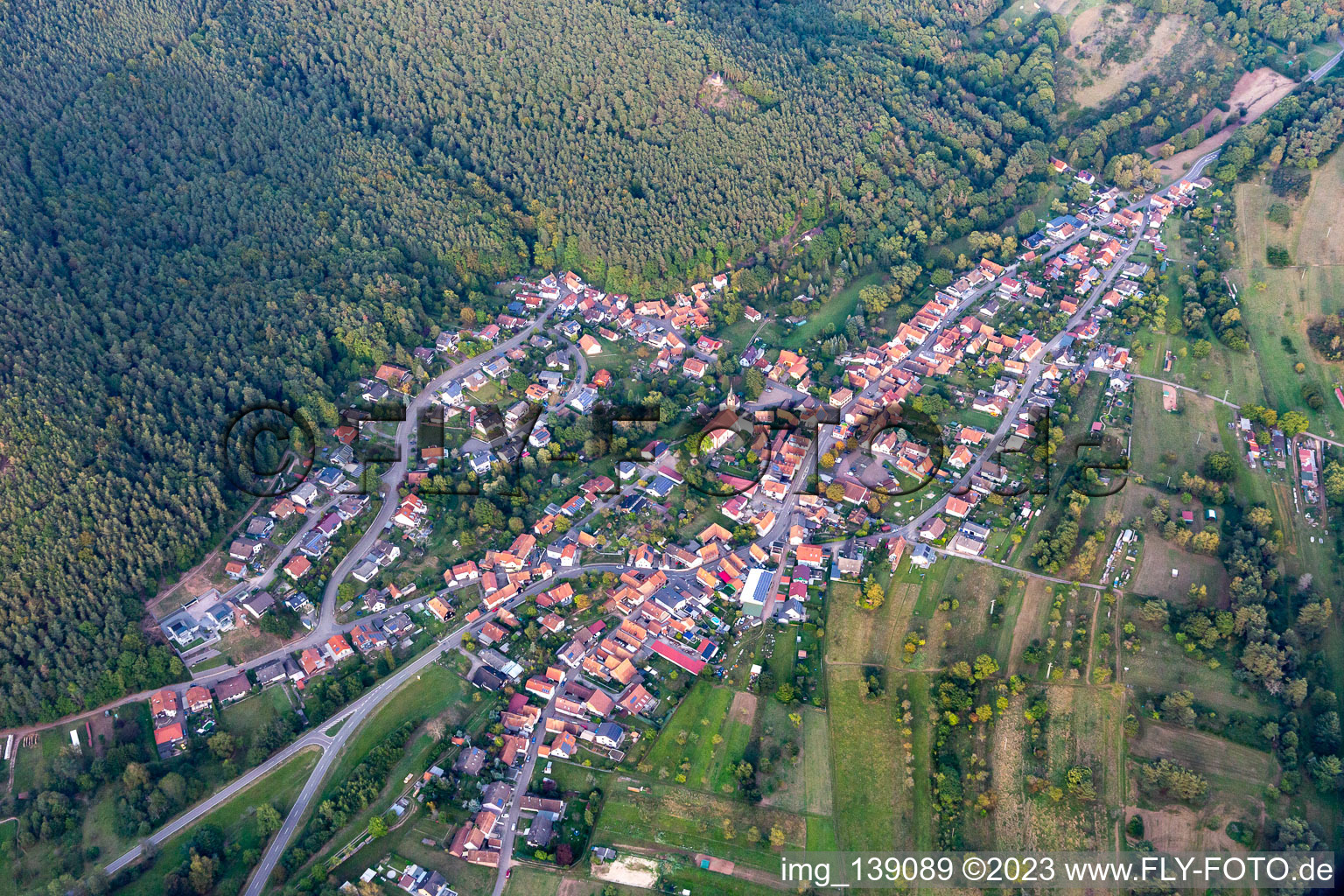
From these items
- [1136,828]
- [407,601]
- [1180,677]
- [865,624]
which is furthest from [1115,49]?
[407,601]

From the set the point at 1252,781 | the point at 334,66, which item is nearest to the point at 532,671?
the point at 1252,781

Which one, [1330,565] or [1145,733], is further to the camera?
[1330,565]

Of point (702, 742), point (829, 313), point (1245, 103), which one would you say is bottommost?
point (702, 742)

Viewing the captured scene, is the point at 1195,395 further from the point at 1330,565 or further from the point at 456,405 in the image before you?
the point at 456,405

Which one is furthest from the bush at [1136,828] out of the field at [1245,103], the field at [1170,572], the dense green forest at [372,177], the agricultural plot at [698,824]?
the field at [1245,103]

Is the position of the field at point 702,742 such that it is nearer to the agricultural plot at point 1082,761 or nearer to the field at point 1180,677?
the agricultural plot at point 1082,761

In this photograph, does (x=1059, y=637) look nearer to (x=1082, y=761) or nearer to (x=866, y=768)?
(x=1082, y=761)

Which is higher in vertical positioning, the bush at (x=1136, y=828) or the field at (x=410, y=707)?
the field at (x=410, y=707)
